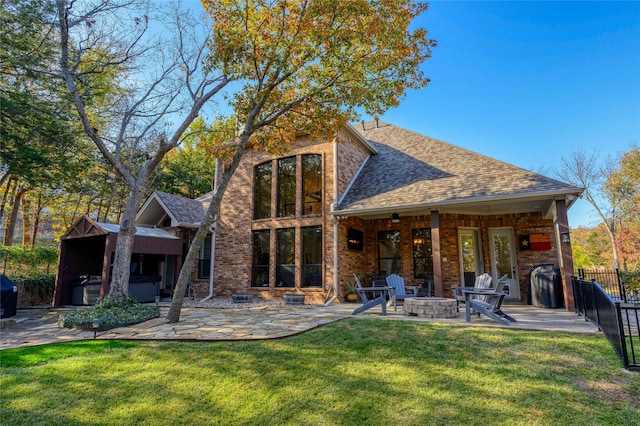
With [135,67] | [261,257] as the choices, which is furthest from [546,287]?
[135,67]

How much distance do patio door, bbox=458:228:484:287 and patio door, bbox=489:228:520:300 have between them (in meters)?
0.41

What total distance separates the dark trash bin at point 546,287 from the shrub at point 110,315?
951 cm

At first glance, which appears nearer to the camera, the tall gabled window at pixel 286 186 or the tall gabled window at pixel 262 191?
the tall gabled window at pixel 286 186

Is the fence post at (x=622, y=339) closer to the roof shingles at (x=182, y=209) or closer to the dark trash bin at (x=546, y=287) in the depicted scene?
the dark trash bin at (x=546, y=287)

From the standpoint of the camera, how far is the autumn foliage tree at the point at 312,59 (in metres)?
7.61

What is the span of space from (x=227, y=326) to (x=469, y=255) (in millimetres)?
8197

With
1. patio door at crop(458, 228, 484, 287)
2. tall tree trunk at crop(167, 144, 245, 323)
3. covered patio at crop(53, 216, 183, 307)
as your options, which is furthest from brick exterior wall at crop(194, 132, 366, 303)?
patio door at crop(458, 228, 484, 287)

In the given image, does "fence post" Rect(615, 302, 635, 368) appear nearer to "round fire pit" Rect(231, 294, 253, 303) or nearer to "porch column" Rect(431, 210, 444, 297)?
"porch column" Rect(431, 210, 444, 297)

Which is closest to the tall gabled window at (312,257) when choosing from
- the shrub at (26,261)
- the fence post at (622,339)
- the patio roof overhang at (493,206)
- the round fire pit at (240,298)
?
the patio roof overhang at (493,206)

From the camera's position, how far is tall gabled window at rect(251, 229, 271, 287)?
11.6 m

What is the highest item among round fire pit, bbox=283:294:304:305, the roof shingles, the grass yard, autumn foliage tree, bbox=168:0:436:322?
autumn foliage tree, bbox=168:0:436:322

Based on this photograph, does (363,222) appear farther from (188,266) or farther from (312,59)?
(188,266)

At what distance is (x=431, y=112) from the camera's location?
13.5 metres

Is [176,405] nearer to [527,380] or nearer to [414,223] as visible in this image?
[527,380]
